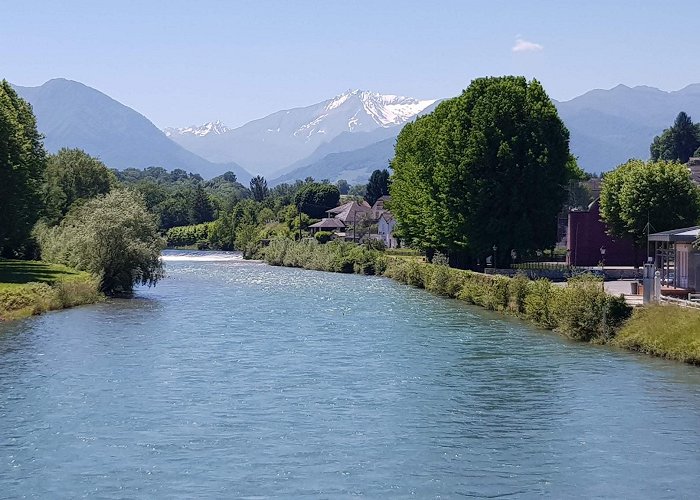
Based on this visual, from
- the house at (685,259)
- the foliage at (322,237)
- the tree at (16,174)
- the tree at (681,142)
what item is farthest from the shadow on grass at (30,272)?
the tree at (681,142)

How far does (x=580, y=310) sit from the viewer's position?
→ 1976 inches

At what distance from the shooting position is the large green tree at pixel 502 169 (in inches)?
3071

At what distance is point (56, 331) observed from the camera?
174 ft

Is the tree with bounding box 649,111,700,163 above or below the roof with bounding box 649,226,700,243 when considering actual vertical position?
above

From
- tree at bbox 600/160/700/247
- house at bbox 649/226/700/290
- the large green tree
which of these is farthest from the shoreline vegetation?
tree at bbox 600/160/700/247

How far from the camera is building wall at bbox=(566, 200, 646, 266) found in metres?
93.2

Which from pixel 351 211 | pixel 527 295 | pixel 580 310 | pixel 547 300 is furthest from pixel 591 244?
pixel 351 211

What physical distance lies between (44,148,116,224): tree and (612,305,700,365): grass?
75605 mm

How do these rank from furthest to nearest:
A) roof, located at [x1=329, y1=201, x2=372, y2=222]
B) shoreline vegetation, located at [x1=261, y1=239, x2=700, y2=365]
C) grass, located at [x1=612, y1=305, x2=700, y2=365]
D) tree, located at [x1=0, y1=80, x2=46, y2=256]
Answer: roof, located at [x1=329, y1=201, x2=372, y2=222], tree, located at [x1=0, y1=80, x2=46, y2=256], shoreline vegetation, located at [x1=261, y1=239, x2=700, y2=365], grass, located at [x1=612, y1=305, x2=700, y2=365]

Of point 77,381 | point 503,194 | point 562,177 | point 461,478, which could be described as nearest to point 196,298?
point 503,194

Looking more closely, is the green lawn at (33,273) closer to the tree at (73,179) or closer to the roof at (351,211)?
the tree at (73,179)

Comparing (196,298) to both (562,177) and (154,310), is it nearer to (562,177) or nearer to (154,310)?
(154,310)

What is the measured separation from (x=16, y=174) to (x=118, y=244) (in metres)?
9.63

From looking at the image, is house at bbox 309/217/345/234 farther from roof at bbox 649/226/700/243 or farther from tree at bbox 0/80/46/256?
roof at bbox 649/226/700/243
